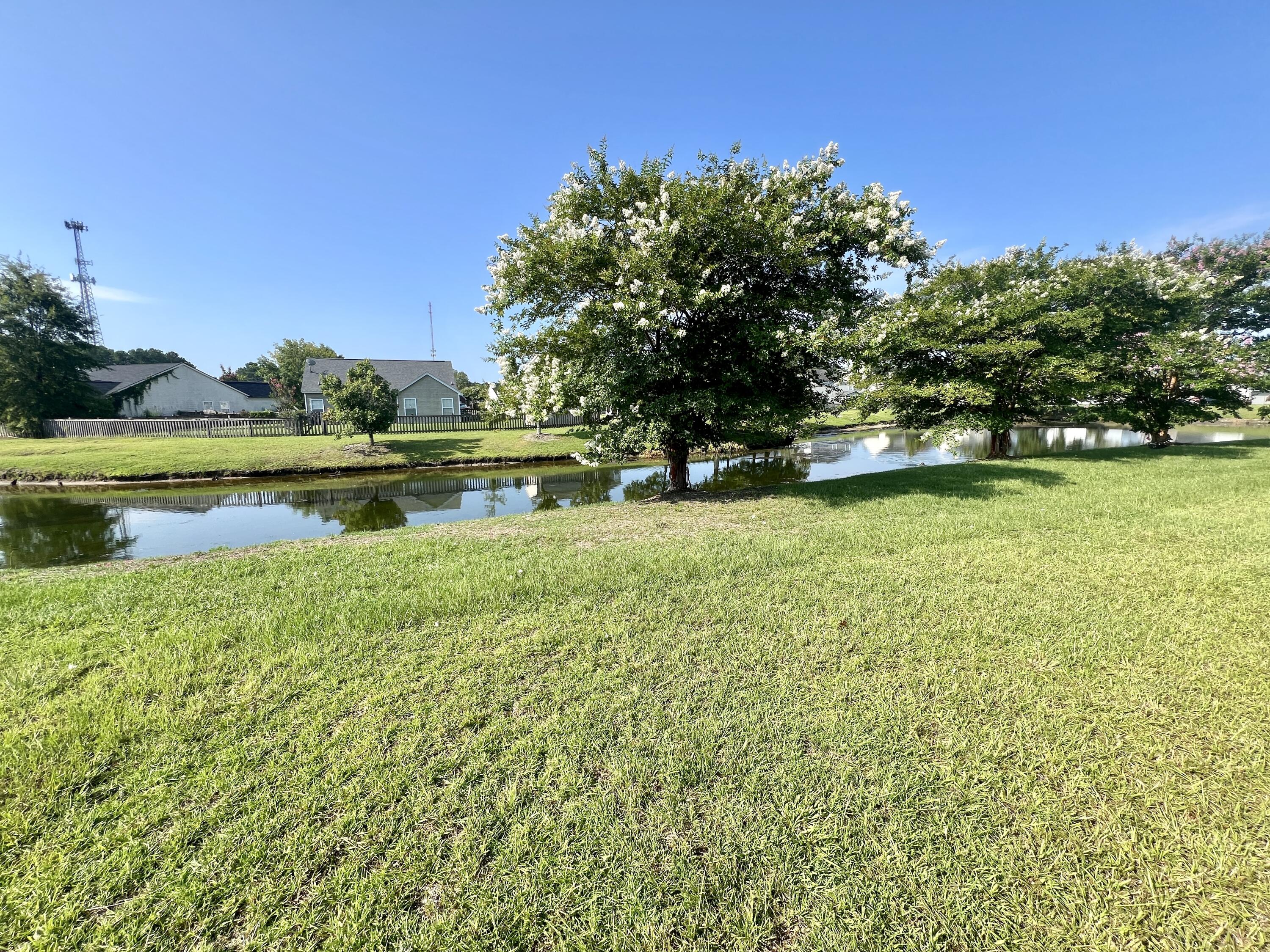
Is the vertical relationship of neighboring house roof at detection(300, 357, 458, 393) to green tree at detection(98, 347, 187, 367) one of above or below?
below

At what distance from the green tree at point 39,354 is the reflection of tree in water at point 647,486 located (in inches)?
1172

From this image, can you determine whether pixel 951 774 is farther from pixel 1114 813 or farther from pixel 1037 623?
pixel 1037 623

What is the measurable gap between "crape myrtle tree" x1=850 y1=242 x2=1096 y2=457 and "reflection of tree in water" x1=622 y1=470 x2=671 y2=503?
17.9ft

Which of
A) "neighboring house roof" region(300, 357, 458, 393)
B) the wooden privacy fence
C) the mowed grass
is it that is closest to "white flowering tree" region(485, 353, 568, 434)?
the mowed grass

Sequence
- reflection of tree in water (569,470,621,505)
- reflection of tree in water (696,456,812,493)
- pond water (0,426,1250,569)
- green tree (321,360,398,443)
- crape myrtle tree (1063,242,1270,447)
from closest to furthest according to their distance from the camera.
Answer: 1. pond water (0,426,1250,569)
2. reflection of tree in water (569,470,621,505)
3. crape myrtle tree (1063,242,1270,447)
4. reflection of tree in water (696,456,812,493)
5. green tree (321,360,398,443)

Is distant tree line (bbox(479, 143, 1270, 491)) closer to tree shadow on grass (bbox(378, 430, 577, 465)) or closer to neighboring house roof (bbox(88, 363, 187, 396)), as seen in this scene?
tree shadow on grass (bbox(378, 430, 577, 465))

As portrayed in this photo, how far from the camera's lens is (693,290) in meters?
7.18

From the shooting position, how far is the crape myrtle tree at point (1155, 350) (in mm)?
13047

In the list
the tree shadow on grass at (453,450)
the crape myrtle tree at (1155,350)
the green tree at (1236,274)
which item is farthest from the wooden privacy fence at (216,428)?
the green tree at (1236,274)

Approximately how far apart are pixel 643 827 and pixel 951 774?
154 centimetres

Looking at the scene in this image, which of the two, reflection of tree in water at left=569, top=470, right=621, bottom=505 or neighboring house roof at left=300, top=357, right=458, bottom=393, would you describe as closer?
reflection of tree in water at left=569, top=470, right=621, bottom=505

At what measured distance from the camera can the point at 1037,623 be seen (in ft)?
12.1

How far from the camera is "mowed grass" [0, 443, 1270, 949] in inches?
66.6

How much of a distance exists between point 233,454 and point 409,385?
15.8 m
